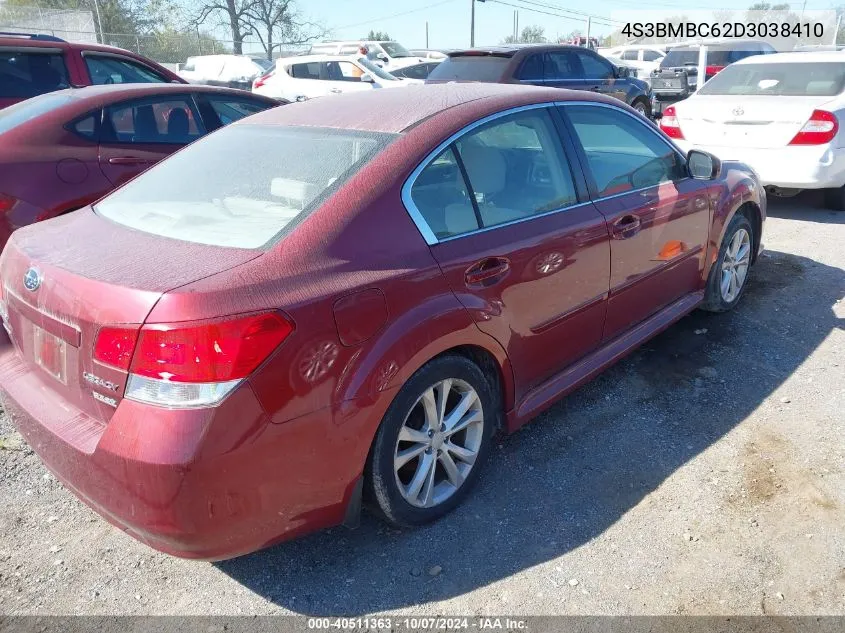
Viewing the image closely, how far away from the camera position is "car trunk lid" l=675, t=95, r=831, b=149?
272 inches

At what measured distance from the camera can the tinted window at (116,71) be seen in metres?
7.10

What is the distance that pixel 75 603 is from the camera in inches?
93.8

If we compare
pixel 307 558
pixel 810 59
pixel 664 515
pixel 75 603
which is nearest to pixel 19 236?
pixel 75 603

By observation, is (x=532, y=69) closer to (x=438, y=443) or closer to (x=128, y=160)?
(x=128, y=160)

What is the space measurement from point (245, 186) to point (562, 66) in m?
10.3

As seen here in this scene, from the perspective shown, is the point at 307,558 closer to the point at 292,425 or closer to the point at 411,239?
the point at 292,425

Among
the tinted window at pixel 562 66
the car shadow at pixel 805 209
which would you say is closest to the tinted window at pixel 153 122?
the car shadow at pixel 805 209

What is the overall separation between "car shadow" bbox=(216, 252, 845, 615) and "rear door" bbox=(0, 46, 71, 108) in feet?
19.2

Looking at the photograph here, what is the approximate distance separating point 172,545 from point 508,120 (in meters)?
2.19

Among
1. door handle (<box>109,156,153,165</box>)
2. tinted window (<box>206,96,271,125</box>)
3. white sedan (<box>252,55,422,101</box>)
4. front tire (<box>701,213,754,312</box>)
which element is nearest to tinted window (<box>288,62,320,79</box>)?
white sedan (<box>252,55,422,101</box>)

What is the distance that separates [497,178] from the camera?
117 inches

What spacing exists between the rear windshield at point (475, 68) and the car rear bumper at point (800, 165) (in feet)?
14.5

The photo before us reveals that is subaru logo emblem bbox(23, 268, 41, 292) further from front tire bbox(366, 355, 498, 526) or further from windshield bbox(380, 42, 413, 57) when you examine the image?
windshield bbox(380, 42, 413, 57)

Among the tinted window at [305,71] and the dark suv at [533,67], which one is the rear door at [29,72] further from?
the tinted window at [305,71]
